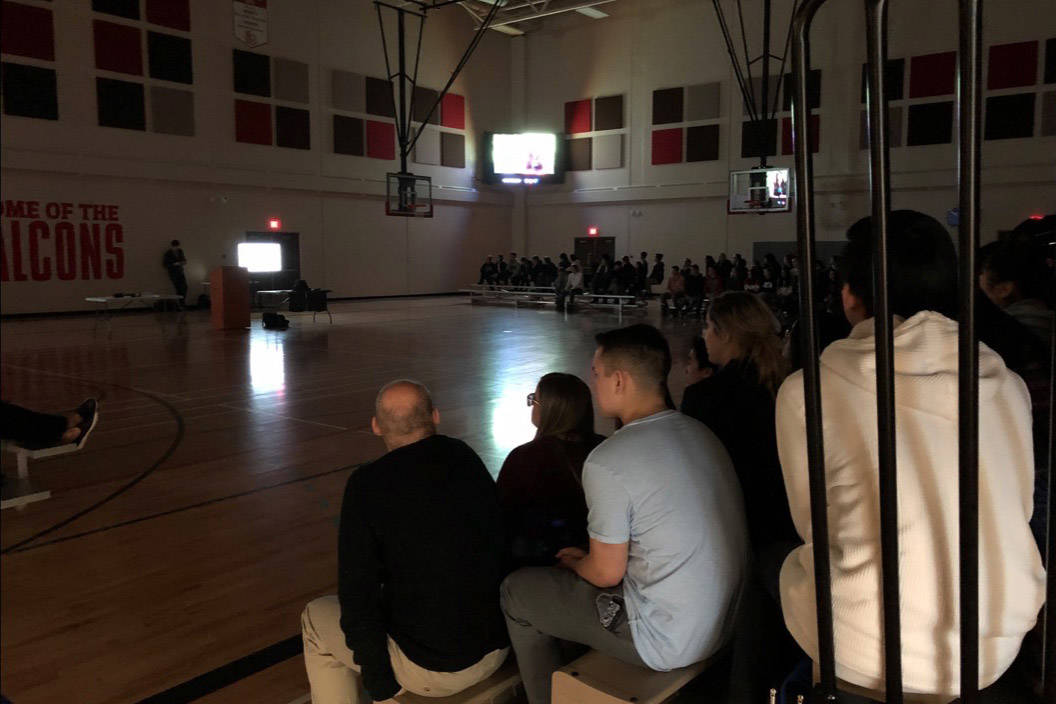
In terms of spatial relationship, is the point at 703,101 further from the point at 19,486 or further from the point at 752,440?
the point at 19,486

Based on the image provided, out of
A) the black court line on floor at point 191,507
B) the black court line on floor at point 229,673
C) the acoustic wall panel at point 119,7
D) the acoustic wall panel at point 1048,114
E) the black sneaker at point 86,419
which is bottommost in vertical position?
the black court line on floor at point 229,673

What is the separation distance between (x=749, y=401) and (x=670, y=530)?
951mm

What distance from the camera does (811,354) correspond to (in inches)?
55.2

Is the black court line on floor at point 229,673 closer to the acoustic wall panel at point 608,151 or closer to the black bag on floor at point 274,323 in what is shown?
the black bag on floor at point 274,323

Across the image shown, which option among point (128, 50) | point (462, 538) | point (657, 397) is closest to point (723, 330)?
point (657, 397)

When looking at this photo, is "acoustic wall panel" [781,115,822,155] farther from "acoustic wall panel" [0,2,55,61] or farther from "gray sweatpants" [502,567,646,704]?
"gray sweatpants" [502,567,646,704]

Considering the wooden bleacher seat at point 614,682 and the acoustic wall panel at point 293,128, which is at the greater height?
the acoustic wall panel at point 293,128

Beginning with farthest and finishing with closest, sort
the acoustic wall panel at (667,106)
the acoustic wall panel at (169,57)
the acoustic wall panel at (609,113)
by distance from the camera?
the acoustic wall panel at (609,113) < the acoustic wall panel at (667,106) < the acoustic wall panel at (169,57)

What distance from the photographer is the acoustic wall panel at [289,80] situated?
65.9 feet

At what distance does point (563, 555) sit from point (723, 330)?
1308 millimetres

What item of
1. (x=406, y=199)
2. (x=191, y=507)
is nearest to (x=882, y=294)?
(x=191, y=507)

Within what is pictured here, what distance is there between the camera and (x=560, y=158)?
25422 millimetres

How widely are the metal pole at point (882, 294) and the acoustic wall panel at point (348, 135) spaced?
2179 cm

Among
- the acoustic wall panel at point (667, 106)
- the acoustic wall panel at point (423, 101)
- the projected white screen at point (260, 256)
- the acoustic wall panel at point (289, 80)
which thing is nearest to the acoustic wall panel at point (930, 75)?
the acoustic wall panel at point (667, 106)
